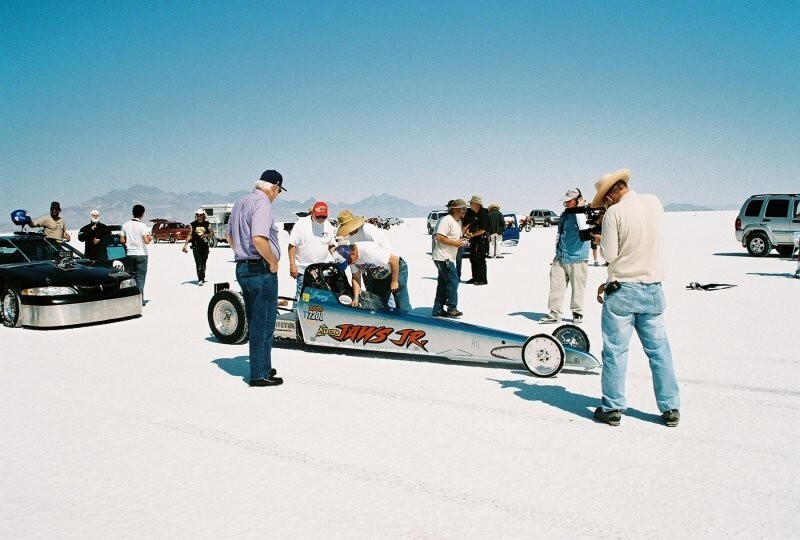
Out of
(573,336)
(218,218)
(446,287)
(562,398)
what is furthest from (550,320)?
(218,218)

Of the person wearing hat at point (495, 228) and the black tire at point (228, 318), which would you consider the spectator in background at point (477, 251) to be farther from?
the black tire at point (228, 318)

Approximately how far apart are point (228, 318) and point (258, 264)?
2734 mm

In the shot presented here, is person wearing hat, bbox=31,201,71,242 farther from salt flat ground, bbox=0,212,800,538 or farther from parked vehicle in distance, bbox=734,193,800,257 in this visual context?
parked vehicle in distance, bbox=734,193,800,257

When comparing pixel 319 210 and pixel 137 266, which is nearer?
pixel 319 210

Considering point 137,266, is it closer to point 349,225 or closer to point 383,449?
point 349,225

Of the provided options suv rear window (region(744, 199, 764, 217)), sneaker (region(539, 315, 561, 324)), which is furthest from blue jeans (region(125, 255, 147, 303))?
suv rear window (region(744, 199, 764, 217))

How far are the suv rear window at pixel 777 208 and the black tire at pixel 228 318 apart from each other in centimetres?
1972

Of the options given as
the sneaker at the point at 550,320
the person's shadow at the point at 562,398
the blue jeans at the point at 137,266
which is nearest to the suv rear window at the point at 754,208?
the sneaker at the point at 550,320

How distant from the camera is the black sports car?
914 centimetres

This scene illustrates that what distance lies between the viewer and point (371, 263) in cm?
764

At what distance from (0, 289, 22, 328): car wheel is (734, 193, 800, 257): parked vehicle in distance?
67.6 feet

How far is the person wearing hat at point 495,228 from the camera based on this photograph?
20.6 metres

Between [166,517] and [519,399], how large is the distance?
10.5 ft

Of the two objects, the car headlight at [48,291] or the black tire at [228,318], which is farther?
the car headlight at [48,291]
